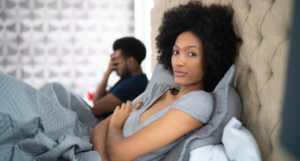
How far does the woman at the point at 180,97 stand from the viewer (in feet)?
2.65

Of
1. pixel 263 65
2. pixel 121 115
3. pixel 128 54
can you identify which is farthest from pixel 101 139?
pixel 128 54

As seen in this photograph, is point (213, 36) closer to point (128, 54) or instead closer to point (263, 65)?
point (263, 65)

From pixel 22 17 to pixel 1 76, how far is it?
2717mm

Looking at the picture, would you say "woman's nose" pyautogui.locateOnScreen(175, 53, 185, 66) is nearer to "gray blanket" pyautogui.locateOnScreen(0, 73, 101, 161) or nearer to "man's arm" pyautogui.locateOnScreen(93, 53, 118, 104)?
"gray blanket" pyautogui.locateOnScreen(0, 73, 101, 161)

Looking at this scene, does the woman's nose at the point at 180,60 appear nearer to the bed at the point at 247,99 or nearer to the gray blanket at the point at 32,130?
the bed at the point at 247,99

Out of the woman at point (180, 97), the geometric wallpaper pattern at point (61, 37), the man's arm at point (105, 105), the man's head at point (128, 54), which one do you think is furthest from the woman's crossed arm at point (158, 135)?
the geometric wallpaper pattern at point (61, 37)

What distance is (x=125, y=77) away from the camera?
1.97 m

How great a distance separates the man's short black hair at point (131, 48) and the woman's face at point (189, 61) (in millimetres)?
1012

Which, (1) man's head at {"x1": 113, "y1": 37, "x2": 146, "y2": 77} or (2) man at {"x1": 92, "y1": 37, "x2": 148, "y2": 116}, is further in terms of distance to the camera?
(1) man's head at {"x1": 113, "y1": 37, "x2": 146, "y2": 77}

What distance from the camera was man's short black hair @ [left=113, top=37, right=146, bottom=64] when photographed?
6.49 ft

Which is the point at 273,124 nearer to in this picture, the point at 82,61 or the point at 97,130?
the point at 97,130

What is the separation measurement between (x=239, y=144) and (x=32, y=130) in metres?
0.86

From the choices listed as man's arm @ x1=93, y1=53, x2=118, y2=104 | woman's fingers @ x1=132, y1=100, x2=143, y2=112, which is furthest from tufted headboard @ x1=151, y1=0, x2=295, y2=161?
man's arm @ x1=93, y1=53, x2=118, y2=104

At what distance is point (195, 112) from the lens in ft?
2.65
